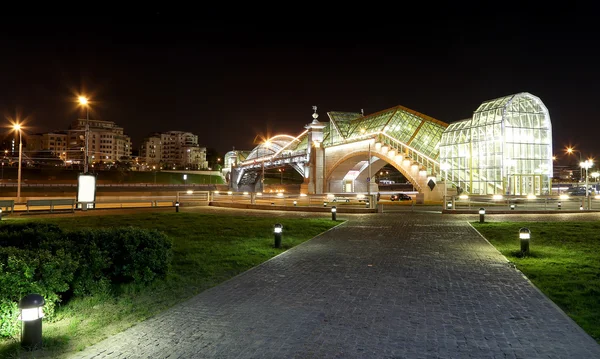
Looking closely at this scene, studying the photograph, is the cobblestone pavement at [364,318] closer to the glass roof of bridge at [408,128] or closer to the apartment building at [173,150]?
the glass roof of bridge at [408,128]

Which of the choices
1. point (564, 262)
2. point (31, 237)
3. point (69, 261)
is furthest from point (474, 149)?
point (69, 261)

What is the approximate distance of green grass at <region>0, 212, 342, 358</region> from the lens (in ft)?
18.5

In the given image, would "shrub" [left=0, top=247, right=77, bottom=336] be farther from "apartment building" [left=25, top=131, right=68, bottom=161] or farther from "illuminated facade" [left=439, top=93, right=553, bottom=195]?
"apartment building" [left=25, top=131, right=68, bottom=161]

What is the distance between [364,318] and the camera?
251 inches

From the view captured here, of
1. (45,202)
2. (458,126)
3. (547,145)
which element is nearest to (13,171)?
(45,202)

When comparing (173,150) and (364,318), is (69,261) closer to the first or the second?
(364,318)

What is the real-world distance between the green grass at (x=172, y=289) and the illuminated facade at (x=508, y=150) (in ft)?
118

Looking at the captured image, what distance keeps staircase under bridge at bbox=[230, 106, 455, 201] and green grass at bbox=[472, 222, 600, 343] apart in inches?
931

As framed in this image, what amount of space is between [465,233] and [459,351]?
12983 mm

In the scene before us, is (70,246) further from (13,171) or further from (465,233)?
(13,171)

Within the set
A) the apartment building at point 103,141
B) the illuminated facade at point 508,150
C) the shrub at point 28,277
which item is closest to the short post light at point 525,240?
the shrub at point 28,277

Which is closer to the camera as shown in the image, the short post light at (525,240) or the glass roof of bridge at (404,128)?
the short post light at (525,240)

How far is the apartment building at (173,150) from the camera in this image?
177500 millimetres

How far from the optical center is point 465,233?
1725 cm
